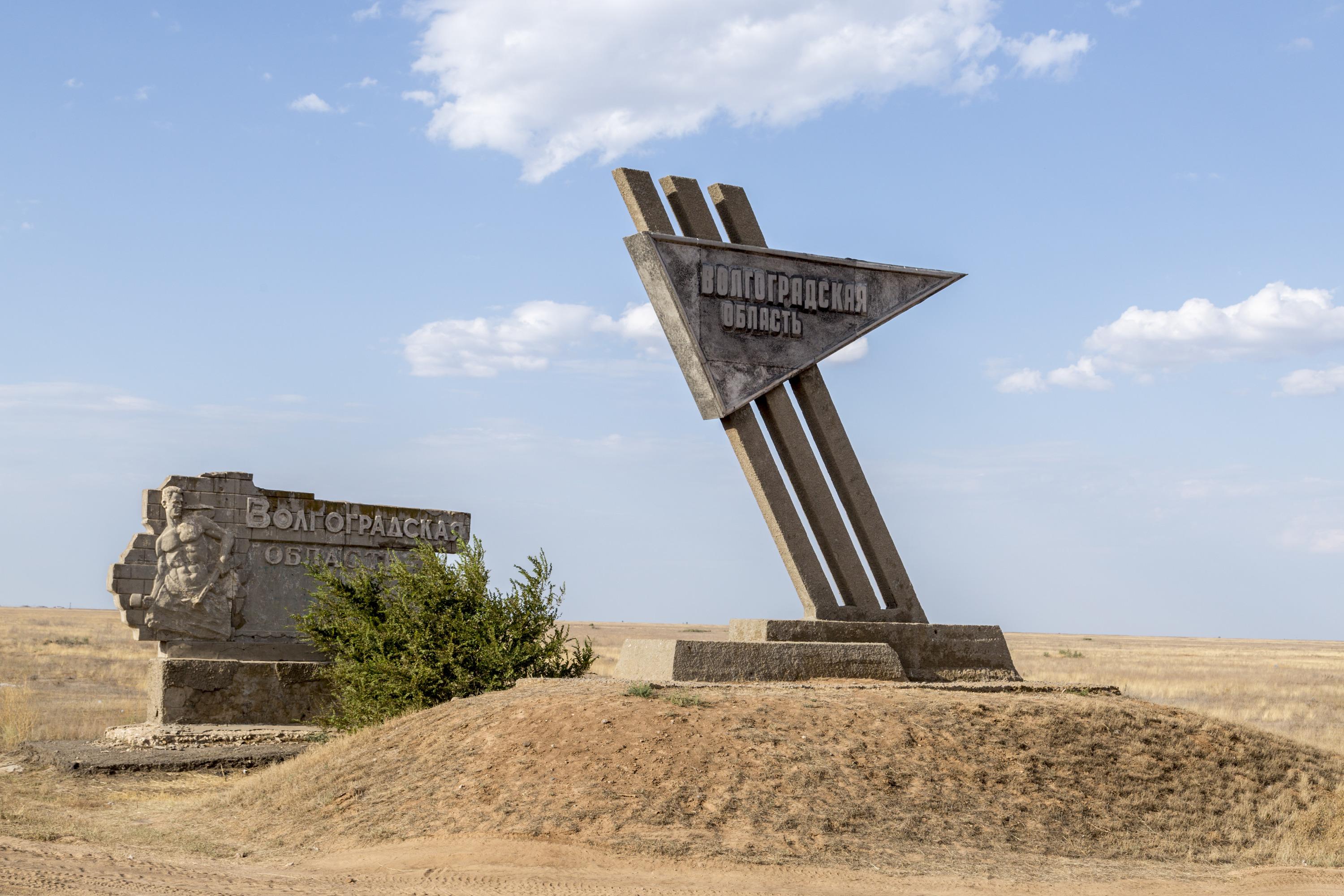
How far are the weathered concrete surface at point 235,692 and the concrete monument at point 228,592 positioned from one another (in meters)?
0.02

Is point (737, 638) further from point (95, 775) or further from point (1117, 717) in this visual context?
point (95, 775)

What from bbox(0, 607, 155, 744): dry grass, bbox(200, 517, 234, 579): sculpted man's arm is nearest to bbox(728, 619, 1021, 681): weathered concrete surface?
bbox(200, 517, 234, 579): sculpted man's arm

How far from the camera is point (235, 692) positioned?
18.6 meters

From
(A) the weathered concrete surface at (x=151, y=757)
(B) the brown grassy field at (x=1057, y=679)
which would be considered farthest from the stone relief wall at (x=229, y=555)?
(B) the brown grassy field at (x=1057, y=679)

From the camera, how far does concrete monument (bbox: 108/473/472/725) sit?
18.5 meters

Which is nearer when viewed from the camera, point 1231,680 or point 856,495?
point 856,495

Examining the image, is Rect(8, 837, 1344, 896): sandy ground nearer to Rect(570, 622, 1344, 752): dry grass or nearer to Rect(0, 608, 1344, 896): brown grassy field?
Rect(0, 608, 1344, 896): brown grassy field

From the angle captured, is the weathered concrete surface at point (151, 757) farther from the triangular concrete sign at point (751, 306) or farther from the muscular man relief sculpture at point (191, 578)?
the triangular concrete sign at point (751, 306)

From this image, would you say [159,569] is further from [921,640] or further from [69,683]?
[69,683]

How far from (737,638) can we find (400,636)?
4.06 meters

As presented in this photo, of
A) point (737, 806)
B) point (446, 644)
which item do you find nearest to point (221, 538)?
point (446, 644)

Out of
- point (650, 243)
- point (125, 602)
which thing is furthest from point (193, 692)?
point (650, 243)

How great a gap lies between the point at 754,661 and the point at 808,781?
2878 millimetres

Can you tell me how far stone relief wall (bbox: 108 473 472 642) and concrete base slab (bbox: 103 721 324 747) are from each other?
155cm
